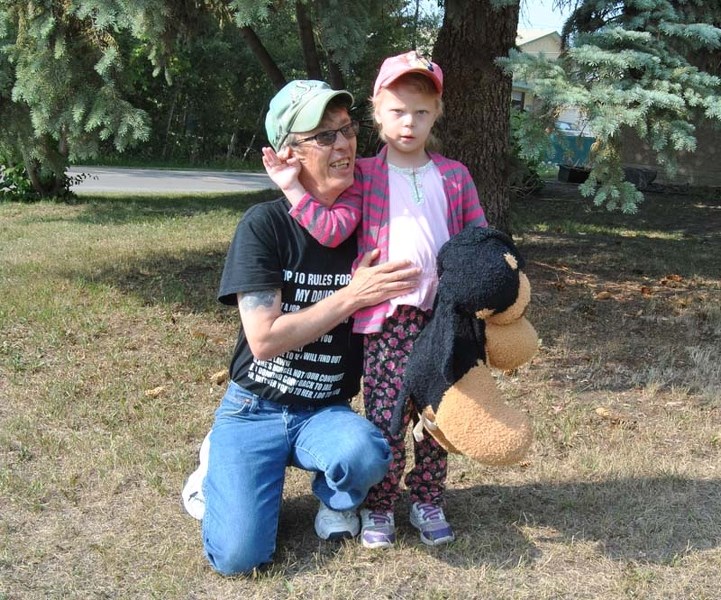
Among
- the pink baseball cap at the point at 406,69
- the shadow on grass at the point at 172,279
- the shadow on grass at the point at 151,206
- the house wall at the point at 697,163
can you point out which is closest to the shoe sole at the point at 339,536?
the pink baseball cap at the point at 406,69

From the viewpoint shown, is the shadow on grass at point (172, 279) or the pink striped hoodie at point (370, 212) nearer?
the pink striped hoodie at point (370, 212)

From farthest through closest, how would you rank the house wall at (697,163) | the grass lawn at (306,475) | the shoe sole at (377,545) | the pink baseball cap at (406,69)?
1. the house wall at (697,163)
2. the shoe sole at (377,545)
3. the grass lawn at (306,475)
4. the pink baseball cap at (406,69)

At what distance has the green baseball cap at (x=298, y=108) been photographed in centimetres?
256

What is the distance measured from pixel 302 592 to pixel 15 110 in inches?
172

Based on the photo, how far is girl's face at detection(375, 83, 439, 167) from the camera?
2551 millimetres

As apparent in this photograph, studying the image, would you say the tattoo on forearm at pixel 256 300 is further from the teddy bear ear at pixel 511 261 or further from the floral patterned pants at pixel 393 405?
the teddy bear ear at pixel 511 261

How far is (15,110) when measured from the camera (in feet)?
18.5

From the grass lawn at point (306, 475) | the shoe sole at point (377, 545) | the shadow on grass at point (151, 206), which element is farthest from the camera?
the shadow on grass at point (151, 206)

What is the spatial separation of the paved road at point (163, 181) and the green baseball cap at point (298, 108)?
12.3 meters

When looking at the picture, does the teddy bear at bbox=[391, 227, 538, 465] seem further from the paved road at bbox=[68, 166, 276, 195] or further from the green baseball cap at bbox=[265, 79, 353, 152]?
the paved road at bbox=[68, 166, 276, 195]

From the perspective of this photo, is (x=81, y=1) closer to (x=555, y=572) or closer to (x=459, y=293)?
(x=459, y=293)

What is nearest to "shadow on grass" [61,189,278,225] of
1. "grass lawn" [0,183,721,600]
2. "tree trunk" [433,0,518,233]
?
"grass lawn" [0,183,721,600]

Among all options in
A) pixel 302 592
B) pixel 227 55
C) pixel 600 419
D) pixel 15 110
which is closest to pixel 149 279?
pixel 15 110

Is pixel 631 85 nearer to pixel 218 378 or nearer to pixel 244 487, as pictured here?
pixel 244 487
